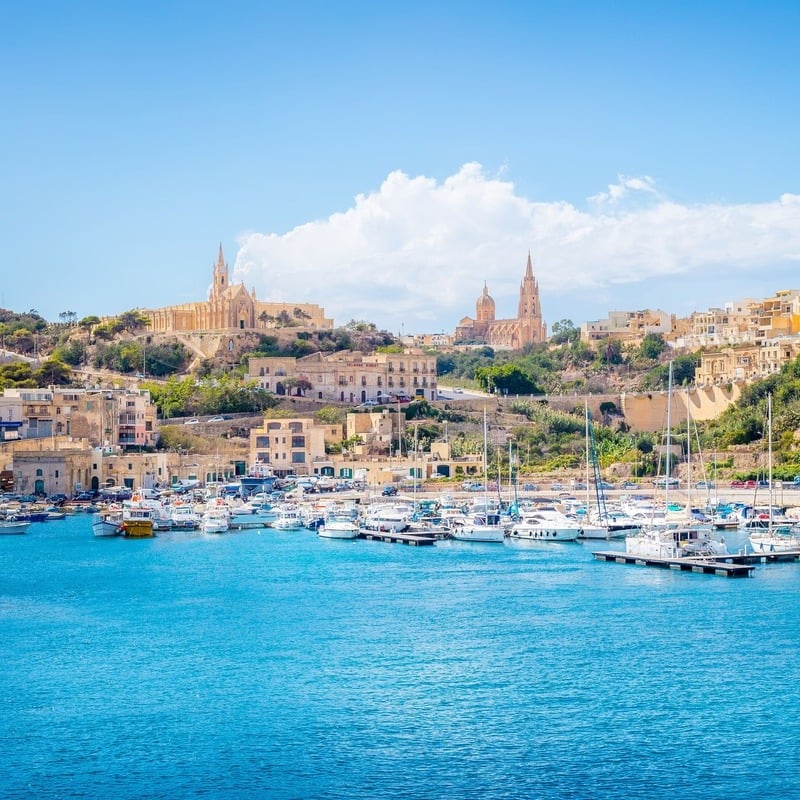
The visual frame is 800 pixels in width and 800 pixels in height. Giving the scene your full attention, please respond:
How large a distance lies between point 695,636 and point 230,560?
671 inches

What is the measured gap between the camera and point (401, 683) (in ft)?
83.0

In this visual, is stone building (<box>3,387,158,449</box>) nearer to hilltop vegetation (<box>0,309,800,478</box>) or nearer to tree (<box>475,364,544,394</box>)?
hilltop vegetation (<box>0,309,800,478</box>)

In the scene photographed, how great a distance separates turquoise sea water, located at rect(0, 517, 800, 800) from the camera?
20.4 metres

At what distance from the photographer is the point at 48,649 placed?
94.4 feet

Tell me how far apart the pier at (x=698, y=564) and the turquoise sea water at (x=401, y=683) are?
2.20 feet

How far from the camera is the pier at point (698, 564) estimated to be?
3700 centimetres

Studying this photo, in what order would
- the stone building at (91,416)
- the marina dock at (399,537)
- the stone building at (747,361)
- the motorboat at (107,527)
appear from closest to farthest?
the marina dock at (399,537) → the motorboat at (107,527) → the stone building at (91,416) → the stone building at (747,361)

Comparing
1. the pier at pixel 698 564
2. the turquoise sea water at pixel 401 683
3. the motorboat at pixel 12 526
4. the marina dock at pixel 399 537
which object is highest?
the motorboat at pixel 12 526

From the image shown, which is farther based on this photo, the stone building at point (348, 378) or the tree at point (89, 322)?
the tree at point (89, 322)

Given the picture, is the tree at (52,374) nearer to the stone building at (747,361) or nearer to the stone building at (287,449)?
the stone building at (287,449)

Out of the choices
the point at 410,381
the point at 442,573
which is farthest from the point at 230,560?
the point at 410,381

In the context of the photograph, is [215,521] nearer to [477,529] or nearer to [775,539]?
[477,529]

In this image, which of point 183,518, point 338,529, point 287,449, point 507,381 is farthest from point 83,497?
point 507,381

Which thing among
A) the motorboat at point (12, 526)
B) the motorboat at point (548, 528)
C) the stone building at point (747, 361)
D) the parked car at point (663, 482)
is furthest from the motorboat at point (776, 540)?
the stone building at point (747, 361)
